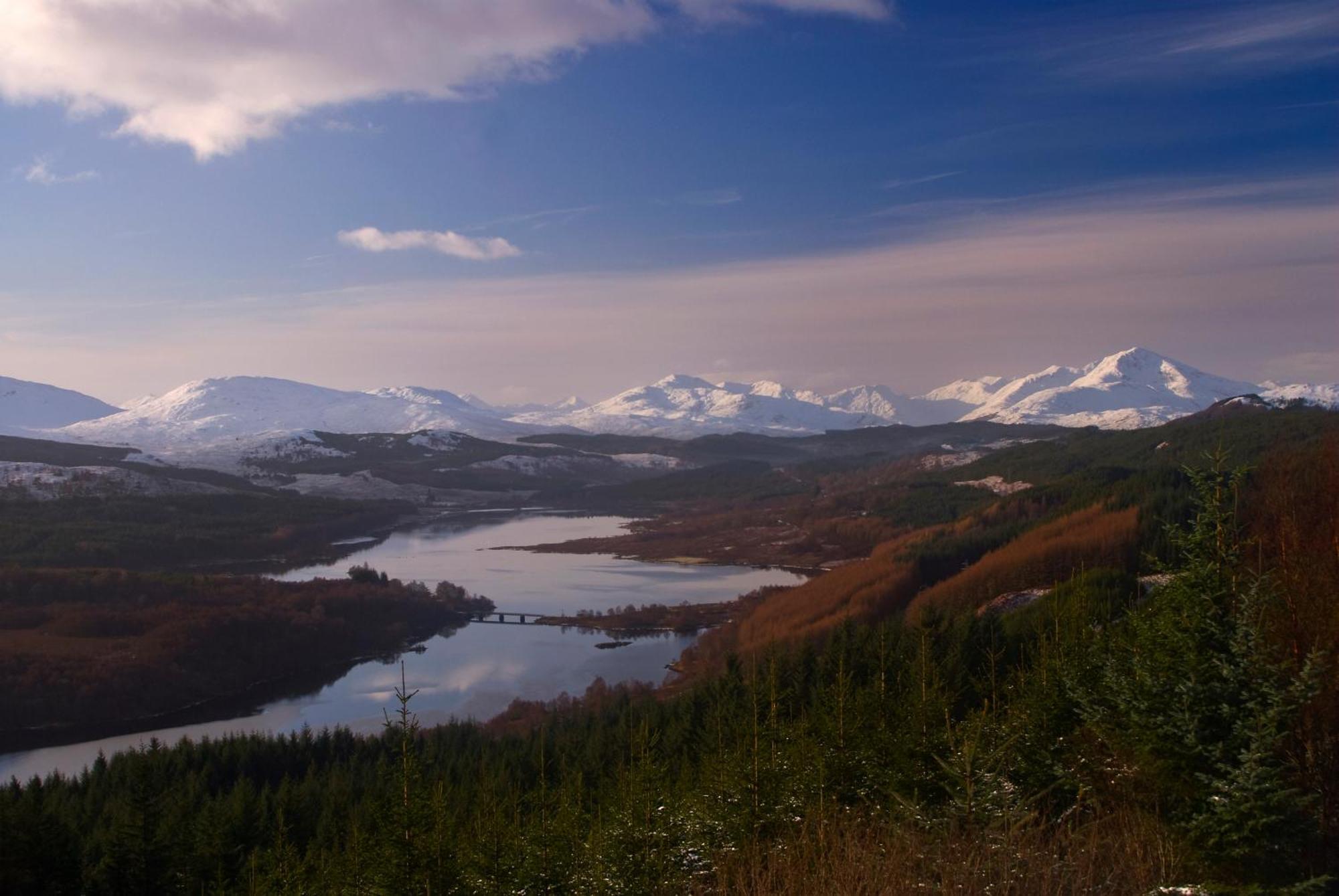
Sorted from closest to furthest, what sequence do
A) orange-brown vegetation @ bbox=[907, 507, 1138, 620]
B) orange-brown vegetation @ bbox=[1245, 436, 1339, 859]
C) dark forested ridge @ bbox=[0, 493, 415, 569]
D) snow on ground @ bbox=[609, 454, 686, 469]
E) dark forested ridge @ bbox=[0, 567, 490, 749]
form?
orange-brown vegetation @ bbox=[1245, 436, 1339, 859]
dark forested ridge @ bbox=[0, 567, 490, 749]
orange-brown vegetation @ bbox=[907, 507, 1138, 620]
dark forested ridge @ bbox=[0, 493, 415, 569]
snow on ground @ bbox=[609, 454, 686, 469]

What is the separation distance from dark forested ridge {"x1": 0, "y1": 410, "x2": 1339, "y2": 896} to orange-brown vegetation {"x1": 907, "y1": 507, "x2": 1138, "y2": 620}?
1287cm

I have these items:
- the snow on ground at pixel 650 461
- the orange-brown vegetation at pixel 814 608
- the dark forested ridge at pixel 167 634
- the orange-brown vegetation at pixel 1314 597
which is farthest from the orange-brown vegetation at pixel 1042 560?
the snow on ground at pixel 650 461

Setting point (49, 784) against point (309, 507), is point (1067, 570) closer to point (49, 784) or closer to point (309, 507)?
point (49, 784)

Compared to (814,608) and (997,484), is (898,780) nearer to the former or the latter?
(814,608)

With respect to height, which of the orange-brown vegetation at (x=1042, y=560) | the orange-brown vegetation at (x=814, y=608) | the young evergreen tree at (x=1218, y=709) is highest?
the young evergreen tree at (x=1218, y=709)

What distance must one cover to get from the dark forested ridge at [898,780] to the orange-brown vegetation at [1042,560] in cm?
1287

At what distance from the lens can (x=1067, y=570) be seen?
133 ft

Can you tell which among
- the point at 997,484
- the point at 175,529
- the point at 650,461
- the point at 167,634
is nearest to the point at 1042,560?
the point at 167,634

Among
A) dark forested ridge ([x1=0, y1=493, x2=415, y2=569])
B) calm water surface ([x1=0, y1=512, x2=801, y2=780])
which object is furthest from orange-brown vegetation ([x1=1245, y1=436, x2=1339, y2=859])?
dark forested ridge ([x1=0, y1=493, x2=415, y2=569])

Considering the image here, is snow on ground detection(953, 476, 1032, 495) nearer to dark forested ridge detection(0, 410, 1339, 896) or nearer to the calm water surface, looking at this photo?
the calm water surface

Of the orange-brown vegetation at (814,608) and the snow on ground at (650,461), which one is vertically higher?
the snow on ground at (650,461)

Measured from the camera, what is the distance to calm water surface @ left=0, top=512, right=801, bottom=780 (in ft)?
119

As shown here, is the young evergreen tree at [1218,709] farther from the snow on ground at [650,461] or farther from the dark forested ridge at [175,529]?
the snow on ground at [650,461]

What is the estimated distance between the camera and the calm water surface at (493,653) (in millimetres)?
36281
